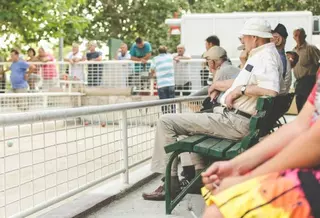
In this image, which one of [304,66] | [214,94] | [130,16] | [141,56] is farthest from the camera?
[130,16]

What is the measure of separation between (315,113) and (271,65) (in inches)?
122

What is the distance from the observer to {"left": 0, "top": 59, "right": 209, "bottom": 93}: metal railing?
1734cm

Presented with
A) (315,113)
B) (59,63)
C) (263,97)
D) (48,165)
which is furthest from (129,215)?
(59,63)

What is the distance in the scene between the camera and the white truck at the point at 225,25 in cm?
2138

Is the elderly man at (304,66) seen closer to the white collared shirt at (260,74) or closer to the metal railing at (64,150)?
the metal railing at (64,150)

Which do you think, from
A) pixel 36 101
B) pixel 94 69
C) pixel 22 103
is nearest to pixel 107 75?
pixel 94 69

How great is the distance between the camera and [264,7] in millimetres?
35000

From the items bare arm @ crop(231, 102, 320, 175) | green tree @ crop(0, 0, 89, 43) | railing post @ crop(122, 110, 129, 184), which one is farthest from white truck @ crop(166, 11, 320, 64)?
bare arm @ crop(231, 102, 320, 175)

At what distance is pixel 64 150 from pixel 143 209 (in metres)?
0.95

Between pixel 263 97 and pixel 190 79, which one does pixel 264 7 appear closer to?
pixel 190 79

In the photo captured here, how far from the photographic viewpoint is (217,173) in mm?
2809

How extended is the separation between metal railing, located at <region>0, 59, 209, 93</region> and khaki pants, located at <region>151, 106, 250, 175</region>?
35.2 feet

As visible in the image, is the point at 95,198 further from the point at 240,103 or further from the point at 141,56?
the point at 141,56

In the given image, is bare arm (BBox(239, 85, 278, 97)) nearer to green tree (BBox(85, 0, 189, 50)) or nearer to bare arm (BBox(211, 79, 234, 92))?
bare arm (BBox(211, 79, 234, 92))
